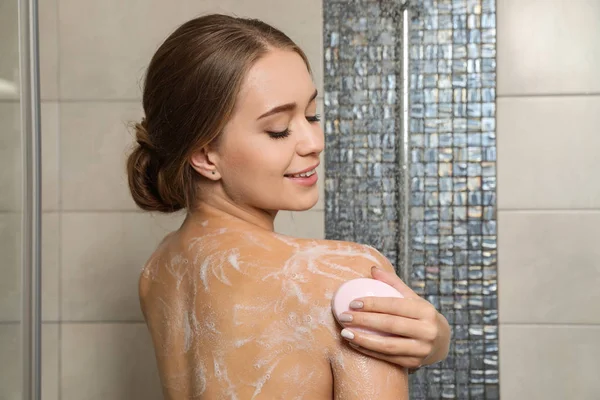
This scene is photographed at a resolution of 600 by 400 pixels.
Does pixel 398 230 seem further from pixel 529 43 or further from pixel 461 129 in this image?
pixel 529 43

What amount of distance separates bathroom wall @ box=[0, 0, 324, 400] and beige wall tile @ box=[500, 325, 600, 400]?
0.61 meters

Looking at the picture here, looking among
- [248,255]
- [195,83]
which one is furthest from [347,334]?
[195,83]

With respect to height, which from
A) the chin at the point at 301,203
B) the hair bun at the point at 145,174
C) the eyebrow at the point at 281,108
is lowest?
the chin at the point at 301,203

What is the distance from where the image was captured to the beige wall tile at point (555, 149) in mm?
1821

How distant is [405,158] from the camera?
1831 millimetres

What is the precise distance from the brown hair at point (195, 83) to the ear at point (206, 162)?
0.01 metres

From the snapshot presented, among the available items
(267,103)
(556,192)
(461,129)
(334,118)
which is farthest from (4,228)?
(556,192)

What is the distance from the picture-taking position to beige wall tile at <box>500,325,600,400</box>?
183cm

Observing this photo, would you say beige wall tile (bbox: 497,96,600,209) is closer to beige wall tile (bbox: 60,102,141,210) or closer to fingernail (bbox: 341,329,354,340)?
beige wall tile (bbox: 60,102,141,210)

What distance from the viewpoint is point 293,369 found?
2.69 feet

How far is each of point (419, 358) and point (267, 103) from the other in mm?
367

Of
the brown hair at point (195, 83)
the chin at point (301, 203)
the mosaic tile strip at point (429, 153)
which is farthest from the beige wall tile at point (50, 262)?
the chin at point (301, 203)

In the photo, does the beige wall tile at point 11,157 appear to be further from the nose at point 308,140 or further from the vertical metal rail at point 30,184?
the nose at point 308,140

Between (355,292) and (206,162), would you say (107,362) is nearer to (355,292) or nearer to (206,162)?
(206,162)
